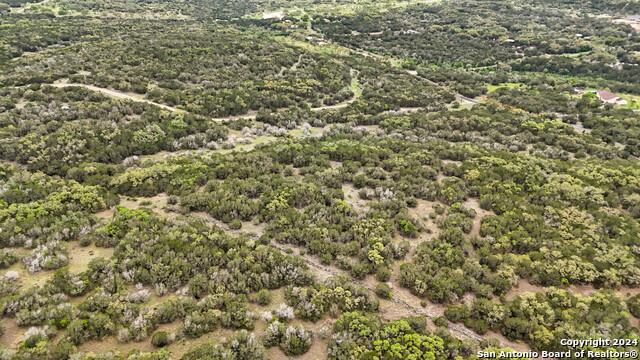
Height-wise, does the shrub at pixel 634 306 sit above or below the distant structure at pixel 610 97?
below

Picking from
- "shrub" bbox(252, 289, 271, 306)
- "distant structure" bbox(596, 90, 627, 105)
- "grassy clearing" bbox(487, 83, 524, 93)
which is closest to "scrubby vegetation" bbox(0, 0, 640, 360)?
"shrub" bbox(252, 289, 271, 306)

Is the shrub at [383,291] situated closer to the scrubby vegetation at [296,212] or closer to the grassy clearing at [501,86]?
the scrubby vegetation at [296,212]

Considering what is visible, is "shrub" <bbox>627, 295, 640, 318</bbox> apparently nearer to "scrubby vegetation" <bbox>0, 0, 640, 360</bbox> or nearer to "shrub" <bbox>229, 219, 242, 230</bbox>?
"scrubby vegetation" <bbox>0, 0, 640, 360</bbox>

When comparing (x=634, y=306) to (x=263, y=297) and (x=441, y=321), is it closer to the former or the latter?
(x=441, y=321)

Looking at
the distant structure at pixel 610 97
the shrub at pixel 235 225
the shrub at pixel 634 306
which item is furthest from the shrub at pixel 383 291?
the distant structure at pixel 610 97

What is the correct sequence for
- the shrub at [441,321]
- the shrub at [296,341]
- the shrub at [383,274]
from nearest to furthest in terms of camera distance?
the shrub at [296,341]
the shrub at [441,321]
the shrub at [383,274]

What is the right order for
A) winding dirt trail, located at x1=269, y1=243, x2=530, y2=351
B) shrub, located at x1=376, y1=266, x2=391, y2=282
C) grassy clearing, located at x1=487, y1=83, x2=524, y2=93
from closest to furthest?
winding dirt trail, located at x1=269, y1=243, x2=530, y2=351, shrub, located at x1=376, y1=266, x2=391, y2=282, grassy clearing, located at x1=487, y1=83, x2=524, y2=93

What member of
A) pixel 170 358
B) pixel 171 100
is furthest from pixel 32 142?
pixel 170 358

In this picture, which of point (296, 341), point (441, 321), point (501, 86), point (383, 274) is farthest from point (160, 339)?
point (501, 86)
